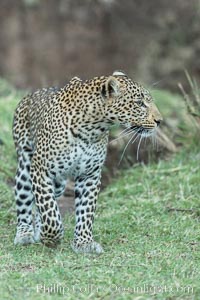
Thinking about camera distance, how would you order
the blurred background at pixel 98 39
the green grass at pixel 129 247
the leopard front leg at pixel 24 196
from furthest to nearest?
the blurred background at pixel 98 39 < the leopard front leg at pixel 24 196 < the green grass at pixel 129 247

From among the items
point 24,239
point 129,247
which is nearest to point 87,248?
point 129,247

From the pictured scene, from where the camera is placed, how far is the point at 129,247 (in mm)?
8328

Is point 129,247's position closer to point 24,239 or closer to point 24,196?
point 24,239

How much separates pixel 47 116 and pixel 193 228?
2001 mm

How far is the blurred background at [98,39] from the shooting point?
2322cm

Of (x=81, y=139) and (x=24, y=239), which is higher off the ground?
(x=81, y=139)

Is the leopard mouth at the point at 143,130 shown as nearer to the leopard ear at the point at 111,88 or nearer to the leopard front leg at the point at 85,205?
the leopard ear at the point at 111,88

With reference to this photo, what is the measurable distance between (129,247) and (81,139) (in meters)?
1.13

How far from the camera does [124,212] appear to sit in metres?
9.90

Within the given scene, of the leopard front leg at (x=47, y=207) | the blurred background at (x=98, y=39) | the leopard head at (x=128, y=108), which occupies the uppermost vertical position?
the blurred background at (x=98, y=39)

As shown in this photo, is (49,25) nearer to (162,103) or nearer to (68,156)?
(162,103)

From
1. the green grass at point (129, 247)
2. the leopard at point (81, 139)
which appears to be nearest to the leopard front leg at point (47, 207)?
the leopard at point (81, 139)

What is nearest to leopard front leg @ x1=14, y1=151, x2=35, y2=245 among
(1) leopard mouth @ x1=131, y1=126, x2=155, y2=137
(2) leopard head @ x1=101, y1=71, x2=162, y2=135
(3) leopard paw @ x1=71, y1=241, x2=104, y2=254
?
(3) leopard paw @ x1=71, y1=241, x2=104, y2=254

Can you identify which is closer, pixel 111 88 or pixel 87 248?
pixel 111 88
